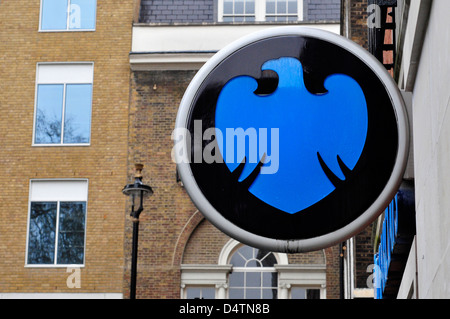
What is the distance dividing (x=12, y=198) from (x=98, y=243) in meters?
2.74

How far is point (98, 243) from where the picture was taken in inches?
943

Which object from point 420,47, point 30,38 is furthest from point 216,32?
point 420,47

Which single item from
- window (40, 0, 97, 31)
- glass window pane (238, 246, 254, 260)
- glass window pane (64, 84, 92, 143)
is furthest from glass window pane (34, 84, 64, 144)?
glass window pane (238, 246, 254, 260)

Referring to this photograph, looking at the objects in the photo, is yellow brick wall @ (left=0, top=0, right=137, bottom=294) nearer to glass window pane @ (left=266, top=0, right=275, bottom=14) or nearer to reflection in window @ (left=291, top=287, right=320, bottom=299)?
glass window pane @ (left=266, top=0, right=275, bottom=14)

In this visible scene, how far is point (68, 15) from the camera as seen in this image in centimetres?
2595

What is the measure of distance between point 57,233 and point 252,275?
5379mm

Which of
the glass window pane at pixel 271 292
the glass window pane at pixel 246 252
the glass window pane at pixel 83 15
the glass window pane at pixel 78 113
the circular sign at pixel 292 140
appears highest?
the glass window pane at pixel 83 15

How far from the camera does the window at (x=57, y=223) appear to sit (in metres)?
24.1

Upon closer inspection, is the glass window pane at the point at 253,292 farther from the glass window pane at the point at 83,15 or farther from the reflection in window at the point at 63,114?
the glass window pane at the point at 83,15

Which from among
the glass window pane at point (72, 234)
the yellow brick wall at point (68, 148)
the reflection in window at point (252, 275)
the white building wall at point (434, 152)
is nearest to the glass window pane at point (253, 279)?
the reflection in window at point (252, 275)

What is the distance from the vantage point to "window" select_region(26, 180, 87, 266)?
24.1 meters

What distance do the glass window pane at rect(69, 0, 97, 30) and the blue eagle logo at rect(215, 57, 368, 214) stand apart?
2230 centimetres

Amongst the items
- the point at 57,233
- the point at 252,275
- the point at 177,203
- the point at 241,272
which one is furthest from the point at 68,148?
the point at 252,275

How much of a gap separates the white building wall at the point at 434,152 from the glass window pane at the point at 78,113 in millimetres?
19982
